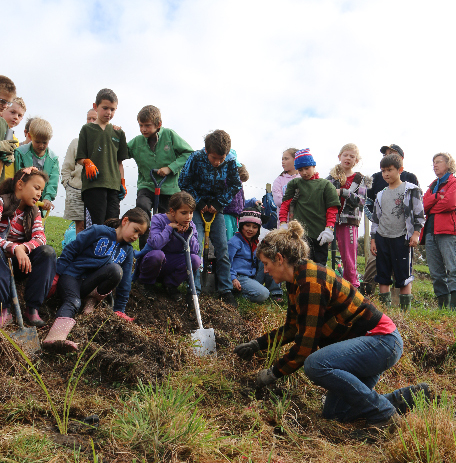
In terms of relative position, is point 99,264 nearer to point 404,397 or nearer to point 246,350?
point 246,350

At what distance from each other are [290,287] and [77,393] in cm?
160

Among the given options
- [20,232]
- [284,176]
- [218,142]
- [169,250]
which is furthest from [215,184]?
[20,232]

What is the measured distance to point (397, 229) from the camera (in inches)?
233

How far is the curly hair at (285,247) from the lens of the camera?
9.79ft

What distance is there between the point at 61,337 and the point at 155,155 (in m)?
3.03

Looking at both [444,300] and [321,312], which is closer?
[321,312]

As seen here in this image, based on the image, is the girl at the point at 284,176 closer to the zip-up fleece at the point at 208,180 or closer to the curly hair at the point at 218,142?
the zip-up fleece at the point at 208,180

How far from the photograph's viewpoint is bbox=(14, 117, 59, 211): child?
5.02 meters

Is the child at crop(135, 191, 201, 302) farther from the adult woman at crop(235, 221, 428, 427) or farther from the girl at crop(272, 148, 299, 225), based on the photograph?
the girl at crop(272, 148, 299, 225)

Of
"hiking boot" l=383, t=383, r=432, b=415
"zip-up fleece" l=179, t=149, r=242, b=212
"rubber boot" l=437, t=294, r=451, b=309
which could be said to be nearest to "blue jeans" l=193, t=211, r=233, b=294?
"zip-up fleece" l=179, t=149, r=242, b=212

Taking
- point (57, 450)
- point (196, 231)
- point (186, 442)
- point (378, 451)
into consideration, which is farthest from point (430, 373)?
point (57, 450)

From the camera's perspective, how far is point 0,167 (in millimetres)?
4531

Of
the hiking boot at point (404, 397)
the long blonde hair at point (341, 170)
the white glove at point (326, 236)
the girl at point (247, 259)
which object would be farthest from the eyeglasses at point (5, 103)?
the hiking boot at point (404, 397)

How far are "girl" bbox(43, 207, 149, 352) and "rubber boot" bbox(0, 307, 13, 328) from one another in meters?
0.43
